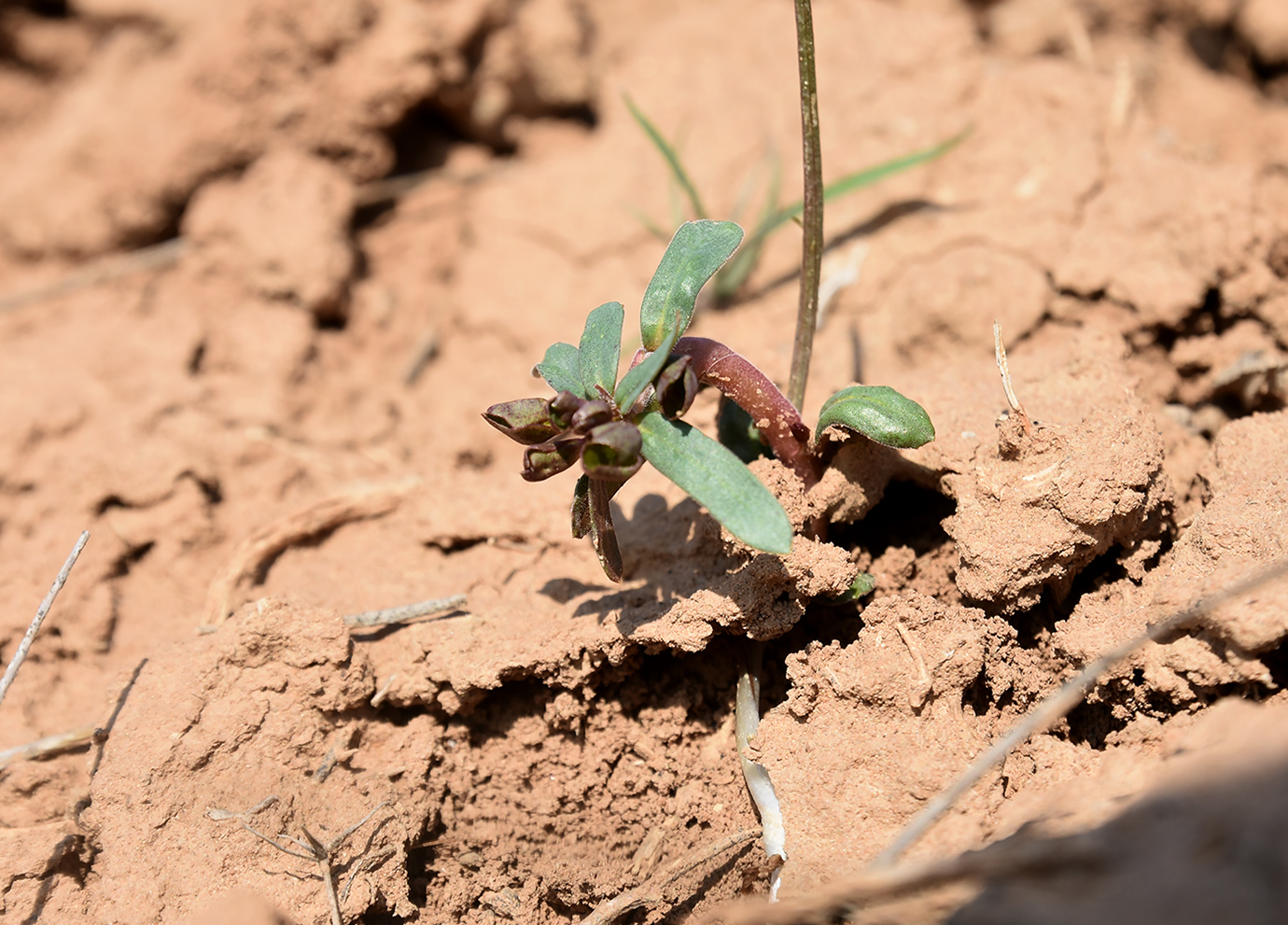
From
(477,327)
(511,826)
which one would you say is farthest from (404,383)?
(511,826)

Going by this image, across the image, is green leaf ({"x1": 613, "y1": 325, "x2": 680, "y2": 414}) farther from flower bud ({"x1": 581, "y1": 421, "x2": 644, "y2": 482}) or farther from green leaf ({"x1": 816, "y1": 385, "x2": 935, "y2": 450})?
green leaf ({"x1": 816, "y1": 385, "x2": 935, "y2": 450})

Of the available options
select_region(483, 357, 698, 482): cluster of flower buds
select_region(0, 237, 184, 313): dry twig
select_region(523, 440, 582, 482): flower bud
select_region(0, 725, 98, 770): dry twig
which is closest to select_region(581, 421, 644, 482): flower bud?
select_region(483, 357, 698, 482): cluster of flower buds

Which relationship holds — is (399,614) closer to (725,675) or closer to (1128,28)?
(725,675)

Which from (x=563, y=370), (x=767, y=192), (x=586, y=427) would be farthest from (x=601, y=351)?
(x=767, y=192)

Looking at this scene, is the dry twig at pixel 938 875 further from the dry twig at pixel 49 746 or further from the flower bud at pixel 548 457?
the dry twig at pixel 49 746

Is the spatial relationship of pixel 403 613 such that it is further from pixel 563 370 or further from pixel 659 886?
pixel 659 886

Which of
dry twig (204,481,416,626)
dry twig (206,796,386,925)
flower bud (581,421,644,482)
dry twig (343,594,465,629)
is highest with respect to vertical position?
flower bud (581,421,644,482)
